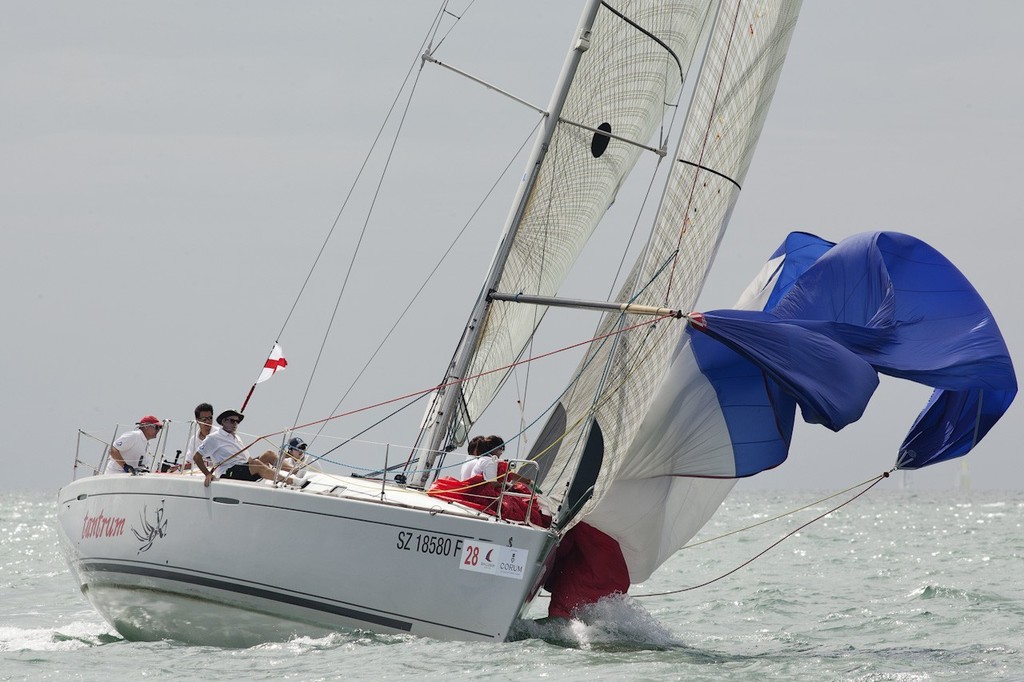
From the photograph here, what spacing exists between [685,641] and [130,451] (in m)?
4.75

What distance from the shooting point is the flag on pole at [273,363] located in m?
12.6

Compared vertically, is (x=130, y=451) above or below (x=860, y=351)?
below

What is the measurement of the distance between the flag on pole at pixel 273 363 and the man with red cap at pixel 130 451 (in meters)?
1.02

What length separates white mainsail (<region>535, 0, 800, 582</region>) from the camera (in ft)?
34.4

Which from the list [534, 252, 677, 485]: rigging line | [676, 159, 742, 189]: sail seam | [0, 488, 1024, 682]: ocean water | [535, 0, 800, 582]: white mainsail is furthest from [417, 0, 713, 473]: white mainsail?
[0, 488, 1024, 682]: ocean water

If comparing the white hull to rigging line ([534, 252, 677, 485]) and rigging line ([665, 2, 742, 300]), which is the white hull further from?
rigging line ([665, 2, 742, 300])

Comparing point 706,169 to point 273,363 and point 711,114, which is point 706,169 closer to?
point 711,114

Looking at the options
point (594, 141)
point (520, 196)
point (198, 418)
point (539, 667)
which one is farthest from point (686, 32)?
point (539, 667)

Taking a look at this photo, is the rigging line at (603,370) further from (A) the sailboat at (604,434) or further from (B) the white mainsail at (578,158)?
(B) the white mainsail at (578,158)

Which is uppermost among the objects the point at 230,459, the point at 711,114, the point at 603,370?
the point at 711,114

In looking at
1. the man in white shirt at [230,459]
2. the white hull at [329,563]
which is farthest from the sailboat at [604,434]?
the man in white shirt at [230,459]

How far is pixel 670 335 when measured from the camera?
10477 mm

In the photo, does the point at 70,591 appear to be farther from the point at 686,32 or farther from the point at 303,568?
the point at 686,32

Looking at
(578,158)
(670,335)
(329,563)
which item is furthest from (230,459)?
(578,158)
